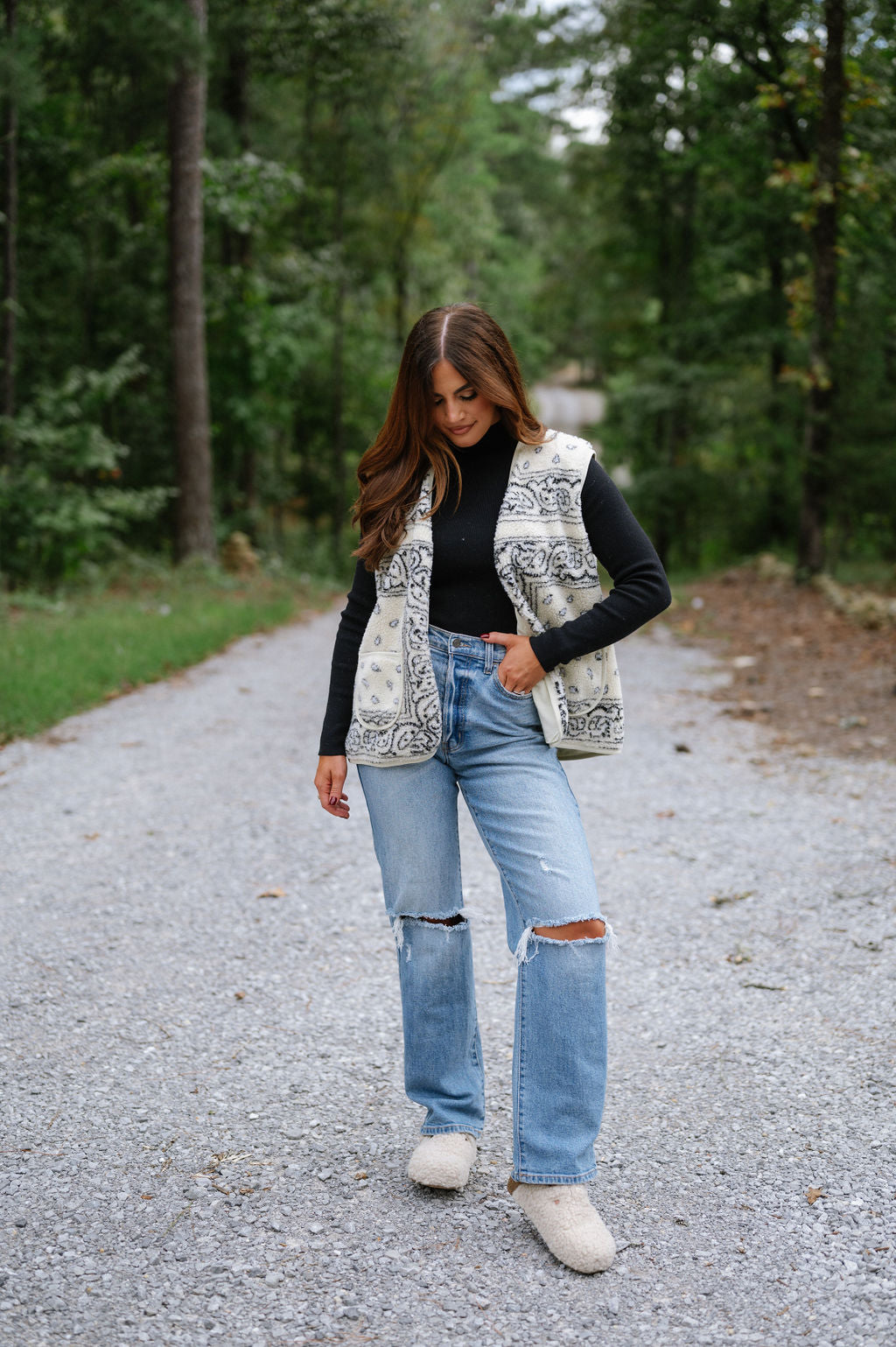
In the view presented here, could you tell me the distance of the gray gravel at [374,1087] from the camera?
2.34m

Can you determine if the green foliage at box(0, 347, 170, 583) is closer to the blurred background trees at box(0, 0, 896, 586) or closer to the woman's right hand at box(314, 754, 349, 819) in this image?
the blurred background trees at box(0, 0, 896, 586)

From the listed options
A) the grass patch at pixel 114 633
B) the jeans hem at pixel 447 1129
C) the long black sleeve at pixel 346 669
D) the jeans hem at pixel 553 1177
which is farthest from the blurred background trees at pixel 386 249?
the jeans hem at pixel 553 1177

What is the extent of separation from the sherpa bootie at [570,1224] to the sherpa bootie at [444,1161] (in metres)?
0.22

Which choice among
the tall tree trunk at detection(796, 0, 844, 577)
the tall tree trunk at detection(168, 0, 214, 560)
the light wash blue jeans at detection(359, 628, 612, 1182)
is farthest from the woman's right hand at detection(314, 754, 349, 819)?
the tall tree trunk at detection(168, 0, 214, 560)

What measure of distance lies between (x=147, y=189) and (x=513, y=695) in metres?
16.9

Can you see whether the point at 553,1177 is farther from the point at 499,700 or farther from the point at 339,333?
the point at 339,333

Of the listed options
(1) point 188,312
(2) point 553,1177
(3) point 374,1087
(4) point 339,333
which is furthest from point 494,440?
(4) point 339,333

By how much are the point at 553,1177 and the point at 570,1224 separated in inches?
3.8

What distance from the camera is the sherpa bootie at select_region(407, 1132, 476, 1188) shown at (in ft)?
8.89

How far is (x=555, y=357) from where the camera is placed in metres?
57.9

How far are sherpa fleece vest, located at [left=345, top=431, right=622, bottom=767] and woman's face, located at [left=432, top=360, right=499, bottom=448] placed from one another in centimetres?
11

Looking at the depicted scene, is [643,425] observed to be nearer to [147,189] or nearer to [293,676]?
[147,189]

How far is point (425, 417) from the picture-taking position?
2646mm

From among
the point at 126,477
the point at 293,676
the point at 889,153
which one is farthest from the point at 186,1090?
the point at 126,477
